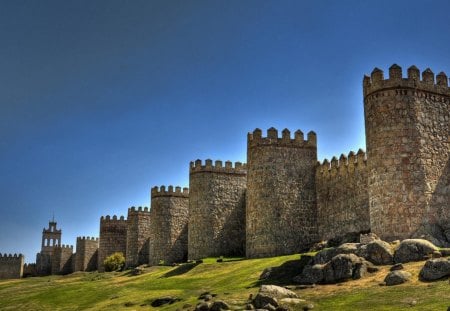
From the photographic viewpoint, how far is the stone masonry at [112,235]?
77.2 metres

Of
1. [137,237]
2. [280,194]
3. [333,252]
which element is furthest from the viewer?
[137,237]

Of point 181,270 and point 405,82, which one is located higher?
point 405,82

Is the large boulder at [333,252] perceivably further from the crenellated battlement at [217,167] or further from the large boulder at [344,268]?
the crenellated battlement at [217,167]

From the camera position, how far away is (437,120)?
30562 millimetres

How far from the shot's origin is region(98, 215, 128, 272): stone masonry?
253ft

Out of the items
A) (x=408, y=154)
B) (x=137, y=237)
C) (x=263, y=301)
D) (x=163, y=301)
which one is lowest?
(x=163, y=301)

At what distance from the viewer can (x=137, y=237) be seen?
6862 cm

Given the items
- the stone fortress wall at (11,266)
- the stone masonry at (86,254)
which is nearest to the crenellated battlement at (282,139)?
the stone masonry at (86,254)

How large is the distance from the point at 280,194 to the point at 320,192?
2.98 metres

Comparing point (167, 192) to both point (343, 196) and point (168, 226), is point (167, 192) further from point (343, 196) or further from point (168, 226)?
point (343, 196)

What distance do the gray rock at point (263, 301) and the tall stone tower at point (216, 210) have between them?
30.1m

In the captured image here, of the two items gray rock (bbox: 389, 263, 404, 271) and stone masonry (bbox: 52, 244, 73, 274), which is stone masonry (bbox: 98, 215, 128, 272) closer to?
stone masonry (bbox: 52, 244, 73, 274)

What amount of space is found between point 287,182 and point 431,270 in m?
22.4

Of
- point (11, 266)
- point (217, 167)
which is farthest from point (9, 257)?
point (217, 167)
